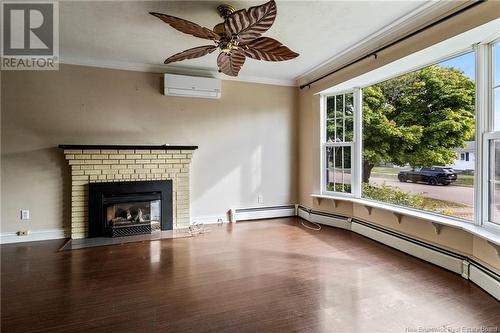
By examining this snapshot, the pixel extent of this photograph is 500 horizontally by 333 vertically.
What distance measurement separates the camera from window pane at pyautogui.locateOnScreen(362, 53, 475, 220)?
8.86 feet

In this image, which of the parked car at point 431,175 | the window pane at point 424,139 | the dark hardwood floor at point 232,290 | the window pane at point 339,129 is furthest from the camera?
the window pane at point 339,129

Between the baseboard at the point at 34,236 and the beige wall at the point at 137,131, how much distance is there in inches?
2.7

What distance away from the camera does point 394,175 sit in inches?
139

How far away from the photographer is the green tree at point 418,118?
109 inches

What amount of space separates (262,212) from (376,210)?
6.45 ft

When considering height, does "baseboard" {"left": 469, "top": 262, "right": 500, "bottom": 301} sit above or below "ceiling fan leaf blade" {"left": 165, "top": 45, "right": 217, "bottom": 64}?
below

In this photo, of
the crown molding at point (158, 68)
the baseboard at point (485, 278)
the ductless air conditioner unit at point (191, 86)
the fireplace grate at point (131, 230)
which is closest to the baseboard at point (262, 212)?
the fireplace grate at point (131, 230)

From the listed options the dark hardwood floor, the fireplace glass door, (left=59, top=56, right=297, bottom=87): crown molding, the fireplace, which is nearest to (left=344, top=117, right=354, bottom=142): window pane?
(left=59, top=56, right=297, bottom=87): crown molding

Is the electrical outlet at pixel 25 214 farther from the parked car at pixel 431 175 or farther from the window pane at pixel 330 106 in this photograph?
the parked car at pixel 431 175

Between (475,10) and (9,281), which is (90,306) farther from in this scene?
(475,10)

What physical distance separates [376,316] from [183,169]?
324 cm

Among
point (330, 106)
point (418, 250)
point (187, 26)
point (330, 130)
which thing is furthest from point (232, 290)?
point (330, 106)

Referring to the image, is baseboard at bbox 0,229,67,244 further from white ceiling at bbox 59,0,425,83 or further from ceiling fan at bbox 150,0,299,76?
ceiling fan at bbox 150,0,299,76

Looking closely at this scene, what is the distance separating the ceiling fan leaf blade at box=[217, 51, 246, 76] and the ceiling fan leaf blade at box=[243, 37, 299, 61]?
0.12 metres
